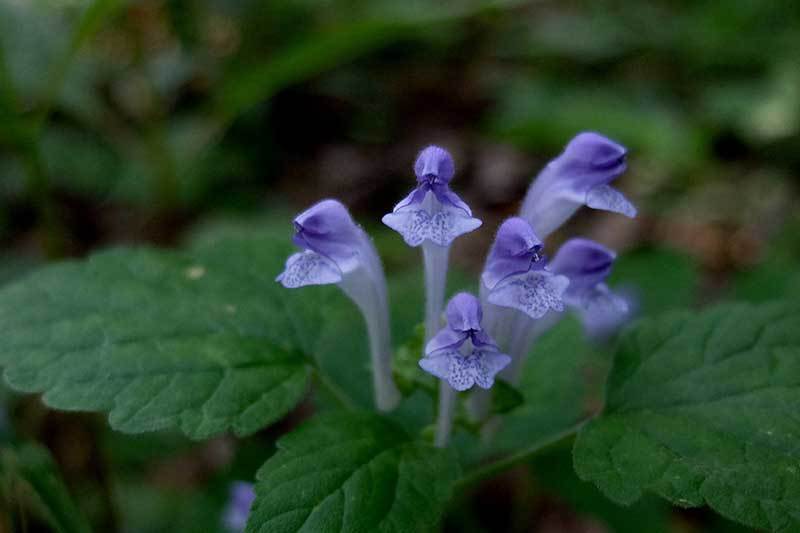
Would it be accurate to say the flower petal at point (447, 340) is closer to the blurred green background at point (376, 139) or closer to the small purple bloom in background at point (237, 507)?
the blurred green background at point (376, 139)

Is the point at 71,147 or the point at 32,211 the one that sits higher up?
the point at 71,147

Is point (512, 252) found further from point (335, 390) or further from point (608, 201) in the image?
point (335, 390)

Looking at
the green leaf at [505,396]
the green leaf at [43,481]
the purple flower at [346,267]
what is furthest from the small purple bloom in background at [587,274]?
the green leaf at [43,481]

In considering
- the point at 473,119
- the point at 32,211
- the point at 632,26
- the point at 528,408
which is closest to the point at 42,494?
the point at 528,408

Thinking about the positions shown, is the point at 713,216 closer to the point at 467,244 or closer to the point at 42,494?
the point at 467,244

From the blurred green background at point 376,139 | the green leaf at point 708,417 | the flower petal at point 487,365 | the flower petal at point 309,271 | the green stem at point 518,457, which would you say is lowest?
the blurred green background at point 376,139

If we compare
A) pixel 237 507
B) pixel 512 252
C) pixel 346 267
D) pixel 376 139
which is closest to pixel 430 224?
pixel 512 252
